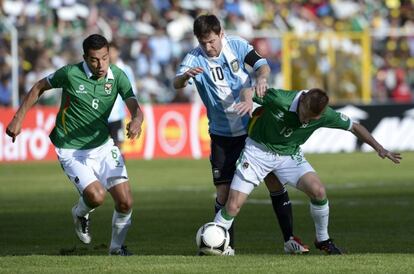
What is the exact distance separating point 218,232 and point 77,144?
2.02m

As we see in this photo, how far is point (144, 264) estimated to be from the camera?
1031 cm

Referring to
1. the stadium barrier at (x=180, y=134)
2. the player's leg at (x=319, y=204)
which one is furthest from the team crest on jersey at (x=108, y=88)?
the stadium barrier at (x=180, y=134)

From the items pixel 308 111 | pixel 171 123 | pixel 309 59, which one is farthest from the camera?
pixel 309 59

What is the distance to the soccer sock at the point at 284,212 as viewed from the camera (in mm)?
12172

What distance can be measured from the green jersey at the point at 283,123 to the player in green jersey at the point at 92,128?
49.6 inches

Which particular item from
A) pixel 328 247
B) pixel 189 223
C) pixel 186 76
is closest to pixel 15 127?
pixel 186 76

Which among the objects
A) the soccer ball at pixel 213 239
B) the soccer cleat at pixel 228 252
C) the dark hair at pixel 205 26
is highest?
the dark hair at pixel 205 26

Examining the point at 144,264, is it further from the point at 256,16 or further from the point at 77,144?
the point at 256,16

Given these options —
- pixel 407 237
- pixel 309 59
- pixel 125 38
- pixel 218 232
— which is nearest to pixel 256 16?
pixel 309 59

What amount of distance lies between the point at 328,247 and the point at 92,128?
9.36ft

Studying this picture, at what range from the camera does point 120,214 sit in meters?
12.1

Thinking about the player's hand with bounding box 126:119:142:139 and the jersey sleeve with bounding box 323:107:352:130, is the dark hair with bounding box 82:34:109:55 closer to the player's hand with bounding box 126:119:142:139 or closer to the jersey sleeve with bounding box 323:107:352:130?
the player's hand with bounding box 126:119:142:139

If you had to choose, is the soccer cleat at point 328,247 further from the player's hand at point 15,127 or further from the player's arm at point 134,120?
the player's hand at point 15,127

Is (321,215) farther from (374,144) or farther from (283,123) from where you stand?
(283,123)
